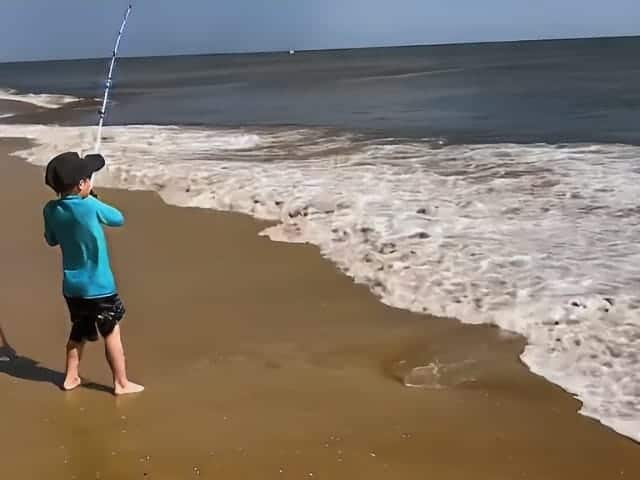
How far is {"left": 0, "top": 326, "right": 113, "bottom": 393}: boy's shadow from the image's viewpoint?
169 inches

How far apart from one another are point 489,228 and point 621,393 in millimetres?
3447

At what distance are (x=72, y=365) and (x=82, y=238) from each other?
0.75 metres

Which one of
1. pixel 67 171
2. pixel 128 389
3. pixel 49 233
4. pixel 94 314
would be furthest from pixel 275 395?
pixel 67 171

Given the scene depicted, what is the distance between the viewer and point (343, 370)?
177 inches

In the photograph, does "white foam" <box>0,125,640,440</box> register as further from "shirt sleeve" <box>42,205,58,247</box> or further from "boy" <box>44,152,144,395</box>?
"shirt sleeve" <box>42,205,58,247</box>

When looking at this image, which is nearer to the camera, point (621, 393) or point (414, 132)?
point (621, 393)

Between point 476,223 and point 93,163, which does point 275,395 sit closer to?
point 93,163

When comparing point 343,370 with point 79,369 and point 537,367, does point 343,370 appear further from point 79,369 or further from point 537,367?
point 79,369

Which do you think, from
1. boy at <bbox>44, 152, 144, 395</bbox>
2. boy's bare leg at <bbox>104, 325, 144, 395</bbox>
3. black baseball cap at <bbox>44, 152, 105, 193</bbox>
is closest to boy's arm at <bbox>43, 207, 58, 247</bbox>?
boy at <bbox>44, 152, 144, 395</bbox>

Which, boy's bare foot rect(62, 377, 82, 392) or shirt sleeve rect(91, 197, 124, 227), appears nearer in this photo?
shirt sleeve rect(91, 197, 124, 227)

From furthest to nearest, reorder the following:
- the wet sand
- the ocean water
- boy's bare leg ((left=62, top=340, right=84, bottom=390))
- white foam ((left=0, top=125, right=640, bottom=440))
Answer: the ocean water < white foam ((left=0, top=125, right=640, bottom=440)) < boy's bare leg ((left=62, top=340, right=84, bottom=390)) < the wet sand

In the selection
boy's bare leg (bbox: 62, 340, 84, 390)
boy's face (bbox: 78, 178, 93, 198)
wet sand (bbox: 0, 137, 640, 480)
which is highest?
boy's face (bbox: 78, 178, 93, 198)

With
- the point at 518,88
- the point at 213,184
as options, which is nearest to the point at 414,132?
the point at 213,184

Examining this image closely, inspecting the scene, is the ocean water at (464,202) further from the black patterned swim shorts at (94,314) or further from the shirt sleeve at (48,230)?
the shirt sleeve at (48,230)
